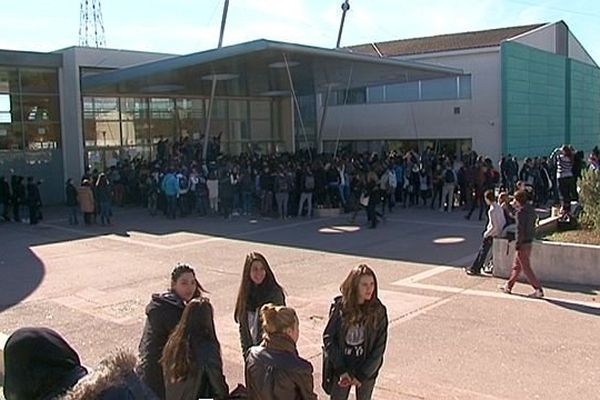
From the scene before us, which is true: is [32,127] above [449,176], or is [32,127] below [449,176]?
above

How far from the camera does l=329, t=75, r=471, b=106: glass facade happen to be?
33062 mm

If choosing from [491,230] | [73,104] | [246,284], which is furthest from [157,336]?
[73,104]

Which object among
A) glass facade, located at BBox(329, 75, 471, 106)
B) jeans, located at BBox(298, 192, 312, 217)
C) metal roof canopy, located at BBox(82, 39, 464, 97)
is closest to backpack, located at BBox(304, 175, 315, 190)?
jeans, located at BBox(298, 192, 312, 217)

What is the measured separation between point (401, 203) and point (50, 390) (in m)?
20.4

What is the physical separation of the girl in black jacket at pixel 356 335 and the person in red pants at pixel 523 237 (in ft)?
18.0

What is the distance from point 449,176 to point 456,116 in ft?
46.2

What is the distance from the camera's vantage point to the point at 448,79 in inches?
1309

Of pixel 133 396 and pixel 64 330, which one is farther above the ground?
pixel 133 396

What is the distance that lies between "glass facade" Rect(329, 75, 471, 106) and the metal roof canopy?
5279mm

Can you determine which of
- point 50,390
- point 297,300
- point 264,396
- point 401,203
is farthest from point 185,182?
point 50,390

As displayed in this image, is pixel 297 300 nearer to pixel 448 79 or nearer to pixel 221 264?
pixel 221 264

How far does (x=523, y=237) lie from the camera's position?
9664 mm

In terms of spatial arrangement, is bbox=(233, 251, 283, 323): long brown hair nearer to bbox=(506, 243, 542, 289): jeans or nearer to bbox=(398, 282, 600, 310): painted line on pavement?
bbox=(398, 282, 600, 310): painted line on pavement

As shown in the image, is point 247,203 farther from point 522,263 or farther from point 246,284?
point 246,284
